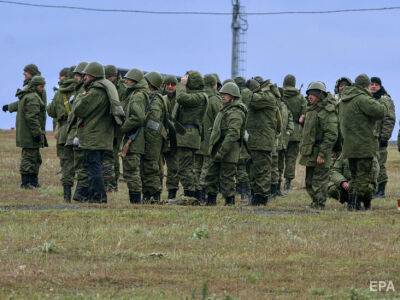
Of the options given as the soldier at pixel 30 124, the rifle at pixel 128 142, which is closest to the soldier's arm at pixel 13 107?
the soldier at pixel 30 124

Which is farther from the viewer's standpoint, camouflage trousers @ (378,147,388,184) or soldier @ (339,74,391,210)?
camouflage trousers @ (378,147,388,184)

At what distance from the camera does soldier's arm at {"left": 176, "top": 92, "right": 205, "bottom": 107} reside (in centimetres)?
2022

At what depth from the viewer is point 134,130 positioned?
18.7 meters

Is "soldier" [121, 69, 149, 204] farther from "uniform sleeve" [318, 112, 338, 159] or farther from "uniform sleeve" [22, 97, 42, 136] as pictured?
"uniform sleeve" [22, 97, 42, 136]

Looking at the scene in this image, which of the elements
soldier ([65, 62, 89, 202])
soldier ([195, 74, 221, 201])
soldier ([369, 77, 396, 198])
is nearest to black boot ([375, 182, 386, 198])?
soldier ([369, 77, 396, 198])

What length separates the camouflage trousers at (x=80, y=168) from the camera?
18.2m

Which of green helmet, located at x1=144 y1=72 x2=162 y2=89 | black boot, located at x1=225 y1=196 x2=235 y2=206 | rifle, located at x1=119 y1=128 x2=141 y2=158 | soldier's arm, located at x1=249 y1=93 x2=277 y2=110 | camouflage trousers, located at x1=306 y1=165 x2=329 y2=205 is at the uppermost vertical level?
green helmet, located at x1=144 y1=72 x2=162 y2=89

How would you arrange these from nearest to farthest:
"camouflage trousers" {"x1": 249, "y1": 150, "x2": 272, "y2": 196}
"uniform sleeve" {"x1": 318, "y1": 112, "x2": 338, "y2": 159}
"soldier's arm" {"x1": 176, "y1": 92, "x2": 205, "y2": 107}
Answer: "uniform sleeve" {"x1": 318, "y1": 112, "x2": 338, "y2": 159}, "camouflage trousers" {"x1": 249, "y1": 150, "x2": 272, "y2": 196}, "soldier's arm" {"x1": 176, "y1": 92, "x2": 205, "y2": 107}

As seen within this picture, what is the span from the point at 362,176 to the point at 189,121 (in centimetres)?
383

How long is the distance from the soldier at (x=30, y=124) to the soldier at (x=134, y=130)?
470 cm

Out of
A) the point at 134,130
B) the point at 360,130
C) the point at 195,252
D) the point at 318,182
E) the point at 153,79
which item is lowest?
the point at 195,252

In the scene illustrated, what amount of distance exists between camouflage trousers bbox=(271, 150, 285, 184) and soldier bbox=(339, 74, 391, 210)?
164 inches

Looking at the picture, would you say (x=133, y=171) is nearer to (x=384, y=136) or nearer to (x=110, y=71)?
(x=110, y=71)

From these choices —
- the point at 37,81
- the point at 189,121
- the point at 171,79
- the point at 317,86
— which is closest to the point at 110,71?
the point at 171,79
